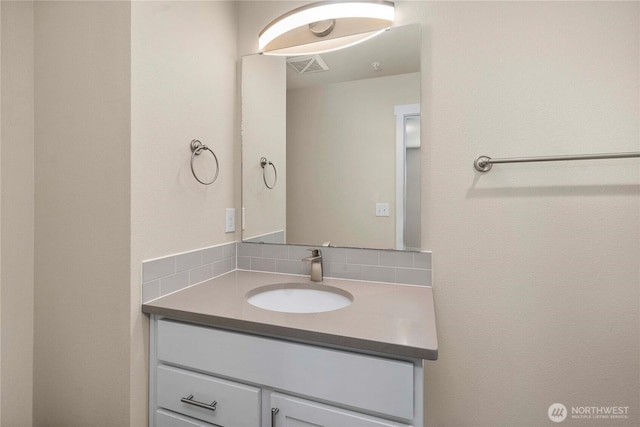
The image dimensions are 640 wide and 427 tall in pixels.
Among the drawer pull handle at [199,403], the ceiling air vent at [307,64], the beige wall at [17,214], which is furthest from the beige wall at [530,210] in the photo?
the beige wall at [17,214]

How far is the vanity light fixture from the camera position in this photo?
123cm

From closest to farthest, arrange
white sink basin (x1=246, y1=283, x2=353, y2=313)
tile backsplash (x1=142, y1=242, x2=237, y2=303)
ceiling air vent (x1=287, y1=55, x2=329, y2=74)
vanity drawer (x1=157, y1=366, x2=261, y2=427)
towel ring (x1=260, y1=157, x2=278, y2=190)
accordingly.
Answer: vanity drawer (x1=157, y1=366, x2=261, y2=427) → tile backsplash (x1=142, y1=242, x2=237, y2=303) → white sink basin (x1=246, y1=283, x2=353, y2=313) → ceiling air vent (x1=287, y1=55, x2=329, y2=74) → towel ring (x1=260, y1=157, x2=278, y2=190)

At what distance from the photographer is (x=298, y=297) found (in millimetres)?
1275

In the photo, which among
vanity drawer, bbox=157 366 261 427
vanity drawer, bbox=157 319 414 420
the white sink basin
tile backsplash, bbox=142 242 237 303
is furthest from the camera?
the white sink basin

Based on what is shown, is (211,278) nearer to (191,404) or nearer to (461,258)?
(191,404)

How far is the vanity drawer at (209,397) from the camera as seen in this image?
87 cm

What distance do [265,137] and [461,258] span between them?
3.51 feet

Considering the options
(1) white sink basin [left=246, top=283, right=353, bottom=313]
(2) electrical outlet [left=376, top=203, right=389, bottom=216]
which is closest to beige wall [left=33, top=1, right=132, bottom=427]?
(1) white sink basin [left=246, top=283, right=353, bottom=313]

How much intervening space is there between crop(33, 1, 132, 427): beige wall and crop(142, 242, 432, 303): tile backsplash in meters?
0.13

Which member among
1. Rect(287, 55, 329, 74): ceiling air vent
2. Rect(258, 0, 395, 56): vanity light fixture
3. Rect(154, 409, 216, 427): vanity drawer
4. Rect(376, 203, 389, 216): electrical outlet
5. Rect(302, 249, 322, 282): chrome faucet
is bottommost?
Rect(154, 409, 216, 427): vanity drawer

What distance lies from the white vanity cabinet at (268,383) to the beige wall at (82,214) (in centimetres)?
14

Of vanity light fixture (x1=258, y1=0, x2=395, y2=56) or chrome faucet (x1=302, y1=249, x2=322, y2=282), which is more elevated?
vanity light fixture (x1=258, y1=0, x2=395, y2=56)

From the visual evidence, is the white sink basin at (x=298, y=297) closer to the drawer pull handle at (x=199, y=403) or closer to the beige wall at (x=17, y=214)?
the drawer pull handle at (x=199, y=403)

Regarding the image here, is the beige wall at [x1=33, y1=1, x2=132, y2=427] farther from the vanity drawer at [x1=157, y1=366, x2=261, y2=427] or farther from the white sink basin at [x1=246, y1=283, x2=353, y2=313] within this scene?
the white sink basin at [x1=246, y1=283, x2=353, y2=313]
